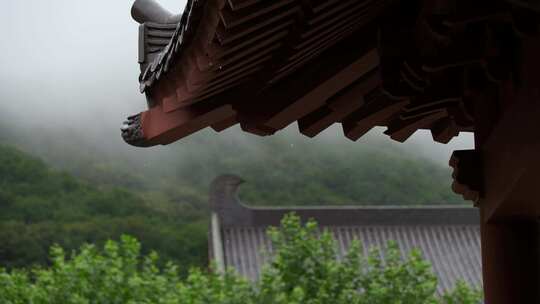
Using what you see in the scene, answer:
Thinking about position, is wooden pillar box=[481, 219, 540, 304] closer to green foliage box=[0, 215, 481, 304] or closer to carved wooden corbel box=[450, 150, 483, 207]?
carved wooden corbel box=[450, 150, 483, 207]

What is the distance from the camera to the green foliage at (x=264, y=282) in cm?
930

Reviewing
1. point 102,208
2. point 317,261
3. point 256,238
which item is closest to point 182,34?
point 317,261

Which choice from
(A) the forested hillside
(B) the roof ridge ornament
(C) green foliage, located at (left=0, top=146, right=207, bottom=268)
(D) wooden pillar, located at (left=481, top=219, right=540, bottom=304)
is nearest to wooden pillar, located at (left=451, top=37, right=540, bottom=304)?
(D) wooden pillar, located at (left=481, top=219, right=540, bottom=304)

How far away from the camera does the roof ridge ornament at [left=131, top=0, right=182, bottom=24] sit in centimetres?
324

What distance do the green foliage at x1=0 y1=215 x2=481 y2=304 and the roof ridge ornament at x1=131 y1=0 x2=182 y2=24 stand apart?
5810 millimetres

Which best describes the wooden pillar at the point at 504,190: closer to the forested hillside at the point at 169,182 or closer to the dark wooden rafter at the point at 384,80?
the dark wooden rafter at the point at 384,80

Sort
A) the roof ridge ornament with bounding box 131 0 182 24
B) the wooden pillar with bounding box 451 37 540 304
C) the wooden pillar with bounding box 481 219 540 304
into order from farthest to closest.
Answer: the roof ridge ornament with bounding box 131 0 182 24 → the wooden pillar with bounding box 481 219 540 304 → the wooden pillar with bounding box 451 37 540 304

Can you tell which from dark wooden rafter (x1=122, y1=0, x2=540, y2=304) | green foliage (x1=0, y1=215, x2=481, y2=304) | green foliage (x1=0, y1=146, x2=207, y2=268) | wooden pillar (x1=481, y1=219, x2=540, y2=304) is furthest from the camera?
green foliage (x1=0, y1=146, x2=207, y2=268)

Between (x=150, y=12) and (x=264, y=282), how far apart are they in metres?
6.33

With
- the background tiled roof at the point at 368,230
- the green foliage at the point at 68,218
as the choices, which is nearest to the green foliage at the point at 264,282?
the background tiled roof at the point at 368,230

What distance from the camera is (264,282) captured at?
9.43 metres

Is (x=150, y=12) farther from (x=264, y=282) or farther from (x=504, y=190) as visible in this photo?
(x=264, y=282)

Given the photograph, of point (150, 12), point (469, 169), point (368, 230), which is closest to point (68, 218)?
point (368, 230)

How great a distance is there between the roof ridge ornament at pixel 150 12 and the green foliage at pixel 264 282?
5810 millimetres
